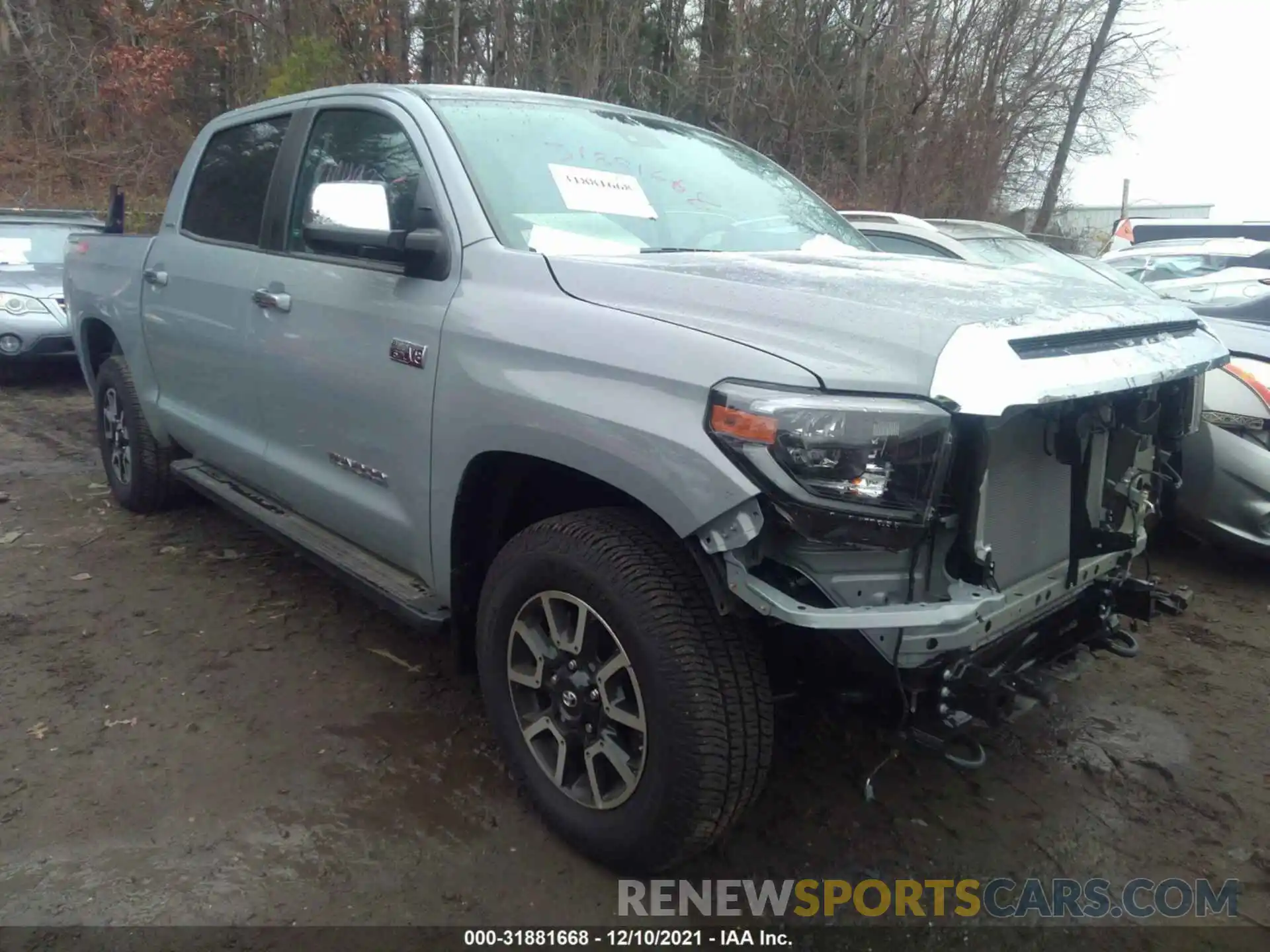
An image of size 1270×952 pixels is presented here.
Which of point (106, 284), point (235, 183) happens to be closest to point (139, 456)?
point (106, 284)

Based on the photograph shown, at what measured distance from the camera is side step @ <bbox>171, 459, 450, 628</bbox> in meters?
2.89

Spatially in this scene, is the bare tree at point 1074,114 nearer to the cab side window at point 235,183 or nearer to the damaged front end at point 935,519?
the cab side window at point 235,183

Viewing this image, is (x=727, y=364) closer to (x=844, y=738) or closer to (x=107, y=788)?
(x=844, y=738)

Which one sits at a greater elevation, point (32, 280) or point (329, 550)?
point (32, 280)

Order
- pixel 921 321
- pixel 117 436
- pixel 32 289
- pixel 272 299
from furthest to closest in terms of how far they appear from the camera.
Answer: pixel 32 289 < pixel 117 436 < pixel 272 299 < pixel 921 321

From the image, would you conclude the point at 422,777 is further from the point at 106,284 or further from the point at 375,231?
the point at 106,284

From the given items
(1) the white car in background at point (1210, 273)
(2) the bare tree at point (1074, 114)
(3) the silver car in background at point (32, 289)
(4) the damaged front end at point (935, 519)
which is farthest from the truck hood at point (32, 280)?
(2) the bare tree at point (1074, 114)

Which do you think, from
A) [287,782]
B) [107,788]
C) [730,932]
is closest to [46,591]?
[107,788]

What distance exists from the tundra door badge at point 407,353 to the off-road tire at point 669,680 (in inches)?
26.3

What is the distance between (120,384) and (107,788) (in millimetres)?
2667

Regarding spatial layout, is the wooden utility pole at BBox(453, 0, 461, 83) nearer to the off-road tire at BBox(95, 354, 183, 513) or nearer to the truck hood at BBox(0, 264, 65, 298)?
the truck hood at BBox(0, 264, 65, 298)

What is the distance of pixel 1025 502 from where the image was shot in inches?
92.5

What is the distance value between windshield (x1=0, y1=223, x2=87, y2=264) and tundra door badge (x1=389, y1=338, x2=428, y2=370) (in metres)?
7.83
